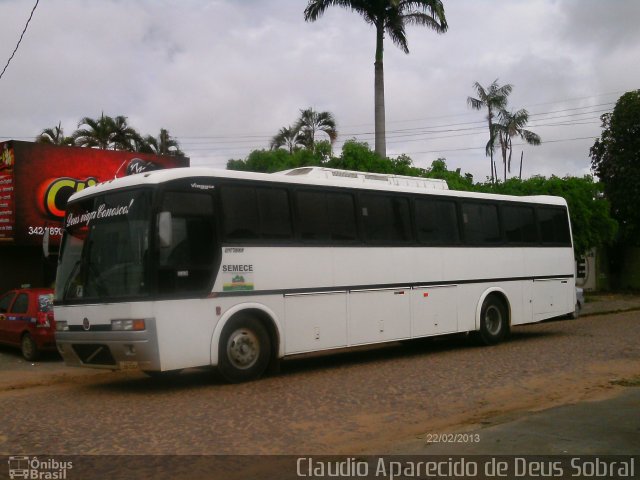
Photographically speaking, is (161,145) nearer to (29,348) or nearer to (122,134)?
(122,134)

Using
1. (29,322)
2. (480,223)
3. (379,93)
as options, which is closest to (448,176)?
(379,93)

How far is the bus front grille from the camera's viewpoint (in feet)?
36.1

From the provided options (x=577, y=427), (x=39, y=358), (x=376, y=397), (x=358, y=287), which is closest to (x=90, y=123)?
(x=39, y=358)

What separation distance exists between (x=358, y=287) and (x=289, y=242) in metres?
1.78

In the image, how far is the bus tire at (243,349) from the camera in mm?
11586

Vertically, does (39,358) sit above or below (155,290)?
below

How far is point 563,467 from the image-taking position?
21.7 feet

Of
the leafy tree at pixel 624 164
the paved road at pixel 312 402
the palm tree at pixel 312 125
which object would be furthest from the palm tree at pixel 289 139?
the paved road at pixel 312 402

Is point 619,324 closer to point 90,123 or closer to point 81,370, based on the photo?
point 81,370

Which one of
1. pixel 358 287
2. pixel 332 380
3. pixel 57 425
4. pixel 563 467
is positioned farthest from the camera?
pixel 358 287

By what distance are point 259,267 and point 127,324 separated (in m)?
2.35

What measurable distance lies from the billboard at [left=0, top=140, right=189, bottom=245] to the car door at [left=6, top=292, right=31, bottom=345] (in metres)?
3.80

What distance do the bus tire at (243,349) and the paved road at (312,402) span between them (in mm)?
230

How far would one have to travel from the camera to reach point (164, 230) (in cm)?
1083
